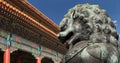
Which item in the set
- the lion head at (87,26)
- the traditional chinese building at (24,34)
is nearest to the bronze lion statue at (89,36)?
the lion head at (87,26)

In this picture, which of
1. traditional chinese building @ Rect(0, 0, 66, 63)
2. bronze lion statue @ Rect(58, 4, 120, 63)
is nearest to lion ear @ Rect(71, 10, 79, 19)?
bronze lion statue @ Rect(58, 4, 120, 63)

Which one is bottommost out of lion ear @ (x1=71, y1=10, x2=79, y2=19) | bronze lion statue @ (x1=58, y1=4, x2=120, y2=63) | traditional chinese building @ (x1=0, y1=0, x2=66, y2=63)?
bronze lion statue @ (x1=58, y1=4, x2=120, y2=63)

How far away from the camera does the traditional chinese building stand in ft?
46.2

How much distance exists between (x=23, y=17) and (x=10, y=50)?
1678 mm

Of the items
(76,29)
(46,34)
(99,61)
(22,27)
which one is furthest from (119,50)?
(46,34)

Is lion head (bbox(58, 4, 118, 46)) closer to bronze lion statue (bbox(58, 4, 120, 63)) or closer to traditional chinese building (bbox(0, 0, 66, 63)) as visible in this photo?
bronze lion statue (bbox(58, 4, 120, 63))

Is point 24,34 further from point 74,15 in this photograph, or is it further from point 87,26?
point 87,26

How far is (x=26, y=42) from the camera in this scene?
16609 millimetres

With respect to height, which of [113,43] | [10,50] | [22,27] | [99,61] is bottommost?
[99,61]

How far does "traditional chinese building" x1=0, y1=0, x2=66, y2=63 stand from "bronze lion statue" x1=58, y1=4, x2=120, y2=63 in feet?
32.5

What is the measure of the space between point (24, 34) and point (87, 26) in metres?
13.0

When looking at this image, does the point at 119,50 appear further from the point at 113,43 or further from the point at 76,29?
the point at 76,29

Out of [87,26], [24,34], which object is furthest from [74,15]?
[24,34]

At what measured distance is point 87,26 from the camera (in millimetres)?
3316
